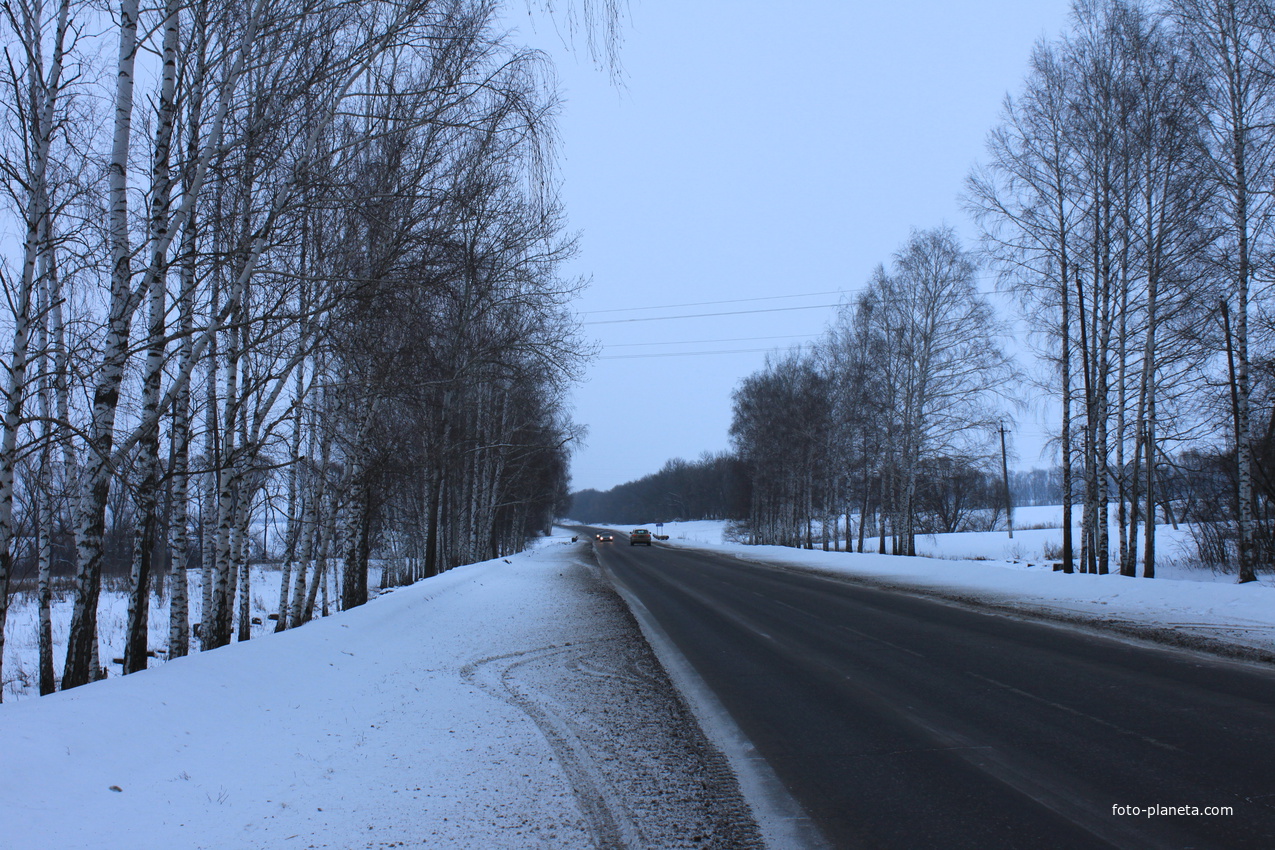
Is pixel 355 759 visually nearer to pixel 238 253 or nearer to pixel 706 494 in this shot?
pixel 238 253

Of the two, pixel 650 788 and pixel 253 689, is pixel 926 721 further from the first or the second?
pixel 253 689

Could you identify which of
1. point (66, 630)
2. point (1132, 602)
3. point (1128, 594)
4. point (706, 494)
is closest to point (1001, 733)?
point (1132, 602)

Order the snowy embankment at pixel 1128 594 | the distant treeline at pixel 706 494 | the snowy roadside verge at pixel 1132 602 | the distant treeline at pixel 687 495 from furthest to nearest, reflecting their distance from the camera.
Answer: the distant treeline at pixel 687 495 < the distant treeline at pixel 706 494 < the snowy embankment at pixel 1128 594 < the snowy roadside verge at pixel 1132 602

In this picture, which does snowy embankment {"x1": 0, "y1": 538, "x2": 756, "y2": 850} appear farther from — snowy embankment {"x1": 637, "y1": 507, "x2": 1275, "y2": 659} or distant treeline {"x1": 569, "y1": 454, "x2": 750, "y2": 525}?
distant treeline {"x1": 569, "y1": 454, "x2": 750, "y2": 525}

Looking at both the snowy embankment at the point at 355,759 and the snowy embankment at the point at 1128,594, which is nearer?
the snowy embankment at the point at 355,759

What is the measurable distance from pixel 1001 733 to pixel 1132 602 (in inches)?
318

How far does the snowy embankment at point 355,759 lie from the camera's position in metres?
3.47

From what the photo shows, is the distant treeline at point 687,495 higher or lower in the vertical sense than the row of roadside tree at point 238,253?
lower

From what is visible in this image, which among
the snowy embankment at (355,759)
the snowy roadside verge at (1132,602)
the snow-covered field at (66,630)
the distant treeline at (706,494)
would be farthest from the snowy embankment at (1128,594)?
the distant treeline at (706,494)

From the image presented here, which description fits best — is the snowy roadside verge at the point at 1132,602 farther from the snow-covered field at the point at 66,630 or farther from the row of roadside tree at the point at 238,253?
the snow-covered field at the point at 66,630

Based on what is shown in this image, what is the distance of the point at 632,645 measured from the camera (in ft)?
30.3

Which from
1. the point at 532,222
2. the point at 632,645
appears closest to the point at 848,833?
the point at 632,645

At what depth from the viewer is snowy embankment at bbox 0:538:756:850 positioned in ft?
11.4

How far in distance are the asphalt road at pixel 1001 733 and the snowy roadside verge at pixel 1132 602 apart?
0.85m
